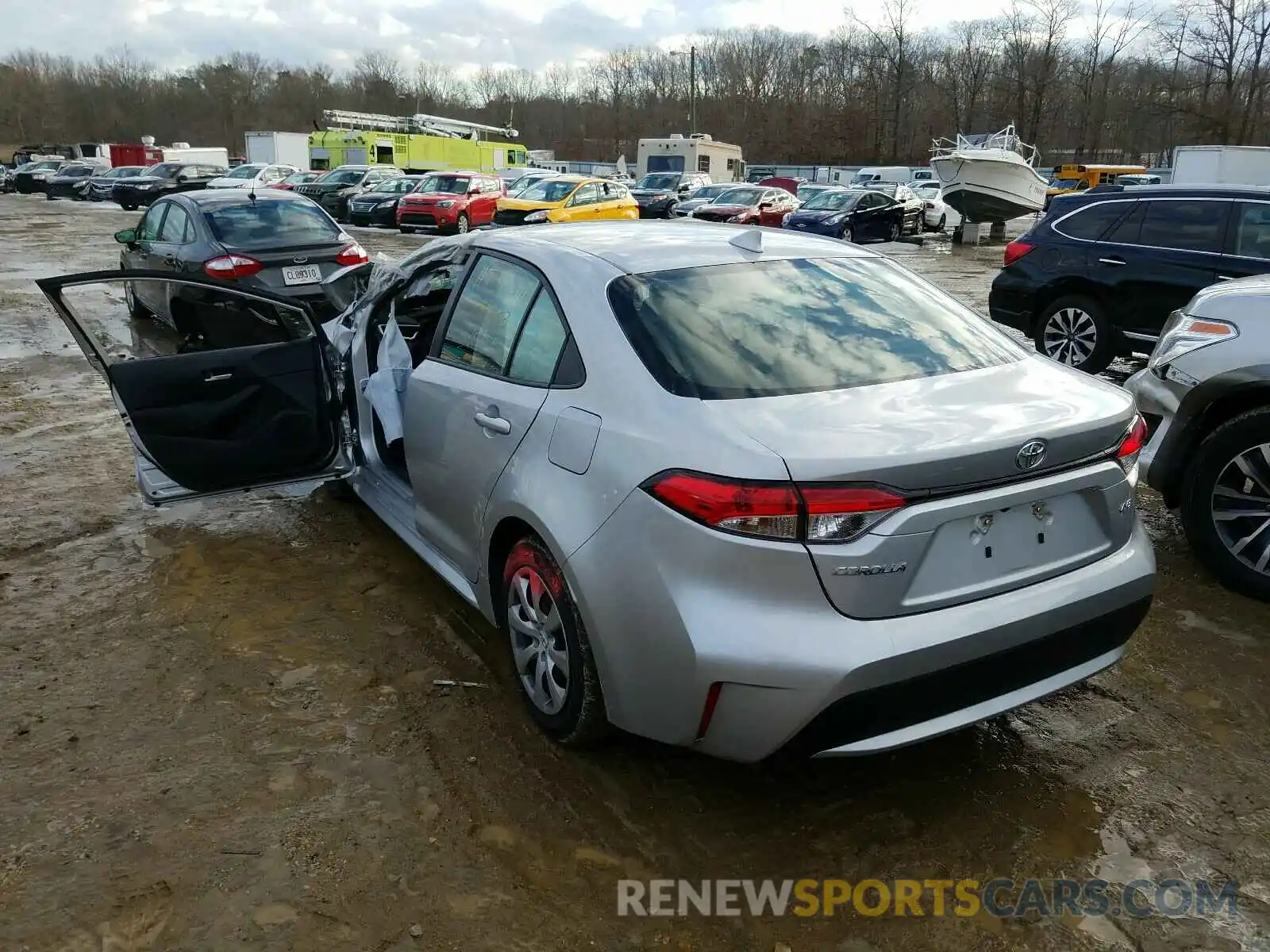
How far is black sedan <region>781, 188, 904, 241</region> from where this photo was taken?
2325 cm

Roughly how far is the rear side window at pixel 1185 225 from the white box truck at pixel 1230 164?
2051 centimetres

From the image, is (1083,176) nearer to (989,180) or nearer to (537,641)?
(989,180)

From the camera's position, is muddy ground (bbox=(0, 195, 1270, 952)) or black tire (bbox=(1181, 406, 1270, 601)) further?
black tire (bbox=(1181, 406, 1270, 601))

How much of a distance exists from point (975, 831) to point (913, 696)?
657mm

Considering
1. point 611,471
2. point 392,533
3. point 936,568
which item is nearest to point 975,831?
point 936,568

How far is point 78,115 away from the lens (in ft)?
340

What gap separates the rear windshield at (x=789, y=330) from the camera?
2.69 metres

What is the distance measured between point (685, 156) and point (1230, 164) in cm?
2281

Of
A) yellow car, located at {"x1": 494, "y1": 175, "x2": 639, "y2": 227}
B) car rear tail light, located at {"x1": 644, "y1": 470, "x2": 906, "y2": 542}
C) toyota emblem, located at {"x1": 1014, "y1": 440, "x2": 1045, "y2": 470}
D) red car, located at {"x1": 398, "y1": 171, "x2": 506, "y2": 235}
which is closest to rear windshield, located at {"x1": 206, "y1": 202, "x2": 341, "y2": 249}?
car rear tail light, located at {"x1": 644, "y1": 470, "x2": 906, "y2": 542}

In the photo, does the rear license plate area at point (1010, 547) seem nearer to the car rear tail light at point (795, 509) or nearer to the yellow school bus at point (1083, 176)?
the car rear tail light at point (795, 509)

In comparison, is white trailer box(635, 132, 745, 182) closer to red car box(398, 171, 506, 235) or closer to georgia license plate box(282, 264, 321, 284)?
red car box(398, 171, 506, 235)

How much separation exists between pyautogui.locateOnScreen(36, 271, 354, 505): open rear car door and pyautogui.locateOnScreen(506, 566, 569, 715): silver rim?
1927 millimetres

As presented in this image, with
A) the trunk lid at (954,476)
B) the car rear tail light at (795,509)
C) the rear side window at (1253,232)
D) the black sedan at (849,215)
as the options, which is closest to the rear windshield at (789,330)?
the trunk lid at (954,476)

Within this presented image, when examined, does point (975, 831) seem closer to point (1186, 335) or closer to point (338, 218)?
point (1186, 335)
